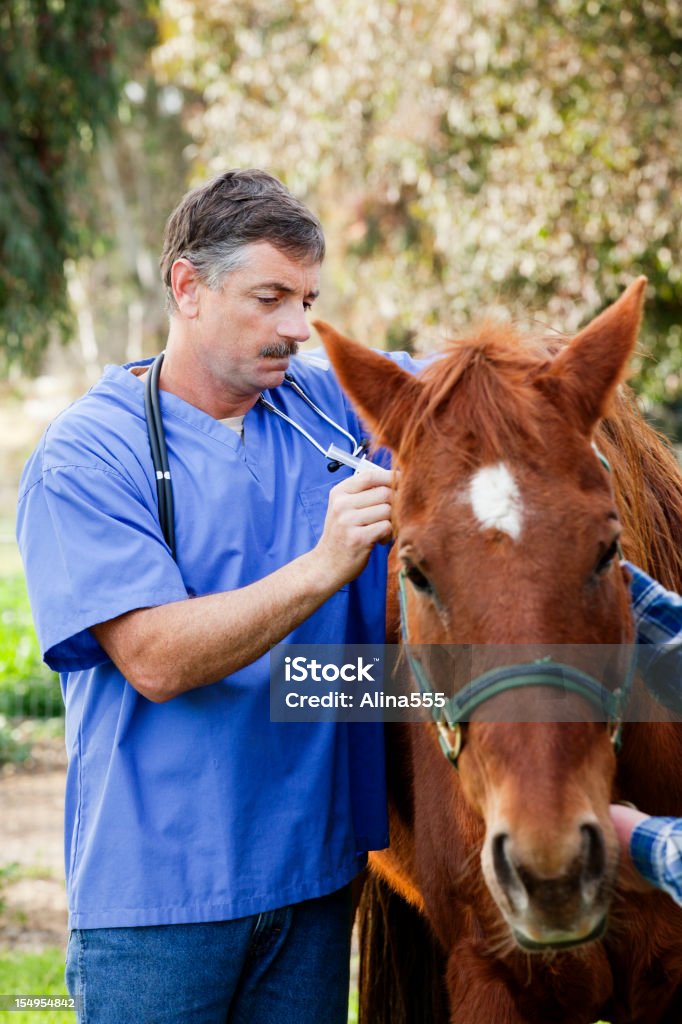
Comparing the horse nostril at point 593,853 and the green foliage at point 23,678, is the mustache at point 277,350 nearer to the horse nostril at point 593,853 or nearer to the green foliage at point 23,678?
the horse nostril at point 593,853

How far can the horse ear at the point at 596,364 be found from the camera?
2.14m

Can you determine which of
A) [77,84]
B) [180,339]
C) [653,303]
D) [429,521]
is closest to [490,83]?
[653,303]

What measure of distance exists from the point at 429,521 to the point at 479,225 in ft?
24.6

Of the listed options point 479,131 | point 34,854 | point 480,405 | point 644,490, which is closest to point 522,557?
point 480,405

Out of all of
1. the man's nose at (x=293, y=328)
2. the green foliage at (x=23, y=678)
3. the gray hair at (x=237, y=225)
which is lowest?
the man's nose at (x=293, y=328)

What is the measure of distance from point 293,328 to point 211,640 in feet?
2.64

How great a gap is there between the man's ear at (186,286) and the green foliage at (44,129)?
Result: 7.40 meters

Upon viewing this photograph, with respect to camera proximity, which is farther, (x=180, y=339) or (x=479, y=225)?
(x=479, y=225)

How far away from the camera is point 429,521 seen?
204cm

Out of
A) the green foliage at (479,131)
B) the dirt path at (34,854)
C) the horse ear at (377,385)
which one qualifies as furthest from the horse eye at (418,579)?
the green foliage at (479,131)

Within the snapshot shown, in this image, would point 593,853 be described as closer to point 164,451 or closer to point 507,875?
point 507,875

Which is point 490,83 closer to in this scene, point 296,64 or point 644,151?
point 644,151

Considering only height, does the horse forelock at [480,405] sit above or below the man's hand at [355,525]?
above

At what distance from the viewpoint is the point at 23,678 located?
889 cm
